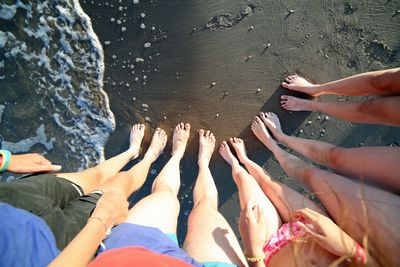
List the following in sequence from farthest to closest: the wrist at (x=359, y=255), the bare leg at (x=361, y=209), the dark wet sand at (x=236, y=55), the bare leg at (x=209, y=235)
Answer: the dark wet sand at (x=236, y=55) < the bare leg at (x=209, y=235) < the bare leg at (x=361, y=209) < the wrist at (x=359, y=255)

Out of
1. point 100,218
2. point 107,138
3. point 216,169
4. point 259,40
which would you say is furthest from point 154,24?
point 100,218

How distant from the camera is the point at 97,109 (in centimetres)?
270

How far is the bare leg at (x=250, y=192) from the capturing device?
5.86 ft

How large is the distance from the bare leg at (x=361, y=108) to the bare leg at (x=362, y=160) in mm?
239

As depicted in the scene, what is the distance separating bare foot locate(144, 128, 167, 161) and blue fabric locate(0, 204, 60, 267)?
1329mm

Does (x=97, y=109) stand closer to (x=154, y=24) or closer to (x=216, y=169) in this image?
(x=154, y=24)

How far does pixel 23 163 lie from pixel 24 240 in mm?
685

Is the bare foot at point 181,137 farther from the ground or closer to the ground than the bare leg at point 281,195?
farther from the ground

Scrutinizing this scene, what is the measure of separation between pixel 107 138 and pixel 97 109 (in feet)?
0.95

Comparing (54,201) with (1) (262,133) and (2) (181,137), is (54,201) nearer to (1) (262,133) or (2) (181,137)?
(2) (181,137)

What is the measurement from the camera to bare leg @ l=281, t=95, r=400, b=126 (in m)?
1.77

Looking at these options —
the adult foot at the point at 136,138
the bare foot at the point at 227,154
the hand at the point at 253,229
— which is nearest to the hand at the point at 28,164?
the adult foot at the point at 136,138

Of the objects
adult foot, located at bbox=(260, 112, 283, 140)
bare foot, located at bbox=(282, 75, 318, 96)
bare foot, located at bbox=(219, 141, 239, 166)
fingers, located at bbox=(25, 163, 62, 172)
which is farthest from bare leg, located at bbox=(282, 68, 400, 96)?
fingers, located at bbox=(25, 163, 62, 172)

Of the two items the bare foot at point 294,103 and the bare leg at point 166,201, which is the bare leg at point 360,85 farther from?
the bare leg at point 166,201
